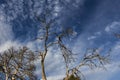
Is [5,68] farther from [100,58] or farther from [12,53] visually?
[100,58]

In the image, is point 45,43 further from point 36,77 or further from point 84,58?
point 36,77

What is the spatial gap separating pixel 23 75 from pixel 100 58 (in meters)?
14.6

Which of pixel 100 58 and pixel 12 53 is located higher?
pixel 12 53

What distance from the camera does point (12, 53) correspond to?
133ft

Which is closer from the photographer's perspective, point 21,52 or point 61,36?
point 61,36

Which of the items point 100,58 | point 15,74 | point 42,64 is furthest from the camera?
point 15,74

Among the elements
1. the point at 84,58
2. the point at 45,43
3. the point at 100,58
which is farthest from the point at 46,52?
the point at 100,58

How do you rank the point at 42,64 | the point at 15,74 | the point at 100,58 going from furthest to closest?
the point at 15,74, the point at 100,58, the point at 42,64

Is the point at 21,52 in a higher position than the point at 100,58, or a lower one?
higher

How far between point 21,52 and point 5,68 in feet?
12.3

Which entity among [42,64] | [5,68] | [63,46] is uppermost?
[5,68]

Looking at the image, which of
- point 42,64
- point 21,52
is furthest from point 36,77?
point 42,64

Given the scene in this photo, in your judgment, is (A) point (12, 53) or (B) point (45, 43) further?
(A) point (12, 53)

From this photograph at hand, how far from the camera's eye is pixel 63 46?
30484 mm
